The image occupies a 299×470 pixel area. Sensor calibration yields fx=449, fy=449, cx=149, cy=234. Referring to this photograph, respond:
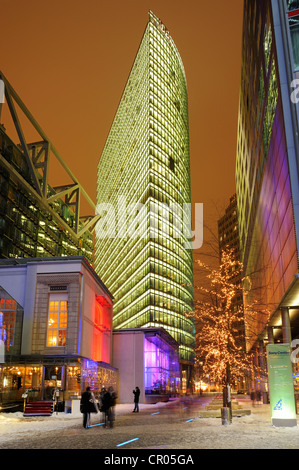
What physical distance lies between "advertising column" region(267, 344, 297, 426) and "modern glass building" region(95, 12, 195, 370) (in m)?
67.6

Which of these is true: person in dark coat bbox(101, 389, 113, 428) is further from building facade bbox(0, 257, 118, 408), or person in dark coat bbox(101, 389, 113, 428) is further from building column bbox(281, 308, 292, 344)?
building column bbox(281, 308, 292, 344)

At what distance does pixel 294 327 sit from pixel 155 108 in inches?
2824

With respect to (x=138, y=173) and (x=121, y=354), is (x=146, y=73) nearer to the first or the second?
(x=138, y=173)

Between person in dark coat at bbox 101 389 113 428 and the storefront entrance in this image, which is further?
the storefront entrance

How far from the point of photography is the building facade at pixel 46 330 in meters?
33.6

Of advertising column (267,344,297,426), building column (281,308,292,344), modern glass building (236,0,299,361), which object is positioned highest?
modern glass building (236,0,299,361)

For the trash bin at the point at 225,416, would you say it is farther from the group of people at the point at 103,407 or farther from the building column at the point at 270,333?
the building column at the point at 270,333

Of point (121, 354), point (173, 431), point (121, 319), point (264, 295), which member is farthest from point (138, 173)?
point (173, 431)

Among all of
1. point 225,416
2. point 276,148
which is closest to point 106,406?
point 225,416

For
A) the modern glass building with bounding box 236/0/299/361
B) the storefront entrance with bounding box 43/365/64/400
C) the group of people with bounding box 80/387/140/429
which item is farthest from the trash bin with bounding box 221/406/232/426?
the storefront entrance with bounding box 43/365/64/400

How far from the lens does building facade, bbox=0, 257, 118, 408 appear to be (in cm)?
3362

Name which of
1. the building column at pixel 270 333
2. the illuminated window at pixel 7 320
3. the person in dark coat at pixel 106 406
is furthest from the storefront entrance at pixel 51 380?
the building column at pixel 270 333

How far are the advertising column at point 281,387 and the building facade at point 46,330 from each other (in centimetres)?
1765

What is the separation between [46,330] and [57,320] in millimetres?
1142
